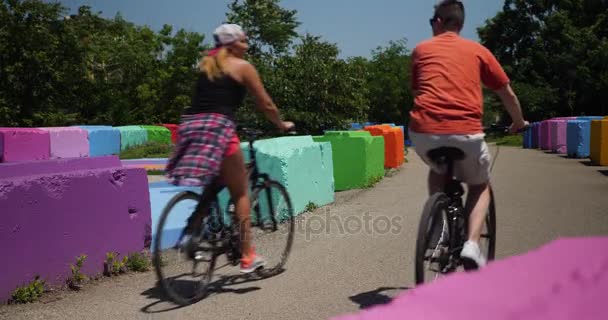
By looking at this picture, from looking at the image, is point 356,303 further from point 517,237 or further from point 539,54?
point 539,54

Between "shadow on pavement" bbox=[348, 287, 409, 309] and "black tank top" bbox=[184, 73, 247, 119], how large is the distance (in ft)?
4.98

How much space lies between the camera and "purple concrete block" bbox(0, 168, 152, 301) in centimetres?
435

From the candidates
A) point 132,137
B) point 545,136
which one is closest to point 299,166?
point 132,137

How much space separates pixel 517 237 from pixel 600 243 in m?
5.21

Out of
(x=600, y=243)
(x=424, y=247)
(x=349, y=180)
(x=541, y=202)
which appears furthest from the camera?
(x=349, y=180)

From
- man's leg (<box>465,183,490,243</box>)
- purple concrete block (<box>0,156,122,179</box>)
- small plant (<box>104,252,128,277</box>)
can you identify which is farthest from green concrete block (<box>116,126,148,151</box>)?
man's leg (<box>465,183,490,243</box>)

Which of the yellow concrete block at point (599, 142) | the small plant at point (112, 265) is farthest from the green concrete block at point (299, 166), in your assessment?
the yellow concrete block at point (599, 142)

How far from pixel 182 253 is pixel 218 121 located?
3.04 ft

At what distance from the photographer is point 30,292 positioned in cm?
441

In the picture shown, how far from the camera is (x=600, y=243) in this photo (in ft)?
5.91

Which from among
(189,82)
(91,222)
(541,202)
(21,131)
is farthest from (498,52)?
(91,222)

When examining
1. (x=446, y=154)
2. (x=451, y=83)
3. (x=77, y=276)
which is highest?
(x=451, y=83)

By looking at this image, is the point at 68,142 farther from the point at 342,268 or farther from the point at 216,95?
the point at 216,95

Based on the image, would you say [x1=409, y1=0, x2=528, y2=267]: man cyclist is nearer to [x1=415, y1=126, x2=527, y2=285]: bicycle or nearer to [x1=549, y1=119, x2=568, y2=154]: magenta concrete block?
[x1=415, y1=126, x2=527, y2=285]: bicycle
